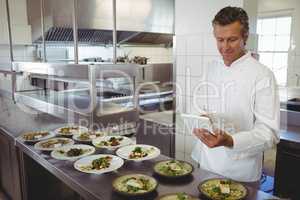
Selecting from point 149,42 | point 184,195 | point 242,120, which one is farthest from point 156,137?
point 149,42

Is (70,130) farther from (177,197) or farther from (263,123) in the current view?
(263,123)

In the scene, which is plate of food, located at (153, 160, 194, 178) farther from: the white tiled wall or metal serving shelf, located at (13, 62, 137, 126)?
the white tiled wall

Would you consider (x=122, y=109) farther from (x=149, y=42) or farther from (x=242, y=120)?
(x=149, y=42)

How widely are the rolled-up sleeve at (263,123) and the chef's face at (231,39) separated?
0.24 metres

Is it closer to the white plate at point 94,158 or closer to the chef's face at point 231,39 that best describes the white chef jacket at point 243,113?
the chef's face at point 231,39

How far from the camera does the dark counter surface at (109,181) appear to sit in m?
1.46

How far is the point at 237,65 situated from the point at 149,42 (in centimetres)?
468

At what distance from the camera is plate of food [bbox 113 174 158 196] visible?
1.43 metres

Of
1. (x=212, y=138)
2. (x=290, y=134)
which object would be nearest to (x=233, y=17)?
(x=212, y=138)

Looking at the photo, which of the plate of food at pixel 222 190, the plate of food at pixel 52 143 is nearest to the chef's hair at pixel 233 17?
the plate of food at pixel 222 190

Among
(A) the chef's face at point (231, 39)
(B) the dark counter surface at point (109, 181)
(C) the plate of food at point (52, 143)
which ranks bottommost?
(B) the dark counter surface at point (109, 181)

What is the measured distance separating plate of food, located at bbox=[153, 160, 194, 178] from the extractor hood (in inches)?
130

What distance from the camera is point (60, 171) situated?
1797 millimetres

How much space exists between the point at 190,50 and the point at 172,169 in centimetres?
167
